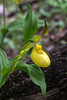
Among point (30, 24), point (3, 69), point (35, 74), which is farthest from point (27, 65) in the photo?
point (30, 24)

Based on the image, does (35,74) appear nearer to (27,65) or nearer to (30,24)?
(27,65)

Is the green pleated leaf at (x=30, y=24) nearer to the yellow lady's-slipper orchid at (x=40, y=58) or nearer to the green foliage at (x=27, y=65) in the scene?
the green foliage at (x=27, y=65)

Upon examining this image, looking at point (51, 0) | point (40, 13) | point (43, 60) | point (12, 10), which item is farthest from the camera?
point (12, 10)

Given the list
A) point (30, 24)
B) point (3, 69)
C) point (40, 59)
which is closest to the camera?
point (3, 69)

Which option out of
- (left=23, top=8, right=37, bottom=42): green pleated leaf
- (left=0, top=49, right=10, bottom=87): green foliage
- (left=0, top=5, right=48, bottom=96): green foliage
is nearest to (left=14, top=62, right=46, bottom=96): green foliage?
(left=0, top=5, right=48, bottom=96): green foliage

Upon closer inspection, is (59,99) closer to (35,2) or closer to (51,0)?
(51,0)

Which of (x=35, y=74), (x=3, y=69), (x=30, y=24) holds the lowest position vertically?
(x=35, y=74)

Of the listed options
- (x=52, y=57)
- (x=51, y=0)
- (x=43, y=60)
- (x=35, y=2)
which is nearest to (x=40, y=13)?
(x=51, y=0)

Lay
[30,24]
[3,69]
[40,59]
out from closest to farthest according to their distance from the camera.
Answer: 1. [3,69]
2. [40,59]
3. [30,24]

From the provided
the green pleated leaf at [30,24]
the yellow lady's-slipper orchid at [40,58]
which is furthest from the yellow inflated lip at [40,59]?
the green pleated leaf at [30,24]
